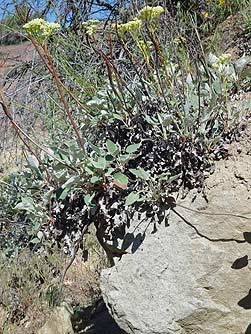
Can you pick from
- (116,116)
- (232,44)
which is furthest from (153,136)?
(232,44)

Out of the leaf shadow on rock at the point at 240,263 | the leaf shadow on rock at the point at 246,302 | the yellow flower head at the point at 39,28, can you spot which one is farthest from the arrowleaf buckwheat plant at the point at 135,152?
the leaf shadow on rock at the point at 246,302

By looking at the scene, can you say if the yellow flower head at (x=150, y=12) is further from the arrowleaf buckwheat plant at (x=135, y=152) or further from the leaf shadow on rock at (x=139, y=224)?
the leaf shadow on rock at (x=139, y=224)

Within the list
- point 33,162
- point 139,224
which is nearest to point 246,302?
point 139,224

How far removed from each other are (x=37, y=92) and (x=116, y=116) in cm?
176

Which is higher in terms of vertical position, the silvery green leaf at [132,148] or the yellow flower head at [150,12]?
the yellow flower head at [150,12]

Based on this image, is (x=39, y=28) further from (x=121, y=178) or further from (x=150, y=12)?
(x=121, y=178)

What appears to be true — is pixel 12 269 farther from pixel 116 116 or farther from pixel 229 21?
pixel 229 21

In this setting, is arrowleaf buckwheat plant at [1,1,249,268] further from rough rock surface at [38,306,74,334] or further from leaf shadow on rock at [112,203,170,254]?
rough rock surface at [38,306,74,334]

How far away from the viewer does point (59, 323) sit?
12.7 ft

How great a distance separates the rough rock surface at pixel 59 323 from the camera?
3.78 meters

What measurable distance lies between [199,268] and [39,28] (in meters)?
1.13

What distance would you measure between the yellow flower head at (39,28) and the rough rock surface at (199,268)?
34.5 inches

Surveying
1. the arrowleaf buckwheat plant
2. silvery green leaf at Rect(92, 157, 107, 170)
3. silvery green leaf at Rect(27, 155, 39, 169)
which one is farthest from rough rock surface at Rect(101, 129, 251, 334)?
silvery green leaf at Rect(27, 155, 39, 169)

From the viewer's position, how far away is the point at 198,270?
226cm
